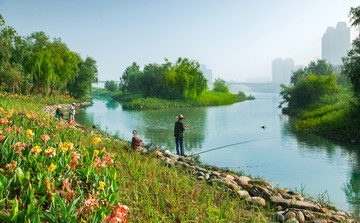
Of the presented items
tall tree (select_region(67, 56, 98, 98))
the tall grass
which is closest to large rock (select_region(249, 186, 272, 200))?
the tall grass

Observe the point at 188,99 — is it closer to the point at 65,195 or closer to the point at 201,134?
the point at 201,134

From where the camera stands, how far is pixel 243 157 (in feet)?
36.9

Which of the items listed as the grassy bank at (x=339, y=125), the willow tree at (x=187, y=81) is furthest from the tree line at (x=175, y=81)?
the grassy bank at (x=339, y=125)

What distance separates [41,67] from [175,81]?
21.4 metres

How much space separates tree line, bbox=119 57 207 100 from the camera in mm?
45500

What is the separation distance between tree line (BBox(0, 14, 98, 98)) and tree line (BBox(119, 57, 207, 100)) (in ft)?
32.4

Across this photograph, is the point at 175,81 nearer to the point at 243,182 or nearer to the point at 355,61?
the point at 355,61

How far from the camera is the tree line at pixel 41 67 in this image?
27328 mm

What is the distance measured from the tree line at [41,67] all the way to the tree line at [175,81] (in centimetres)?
988

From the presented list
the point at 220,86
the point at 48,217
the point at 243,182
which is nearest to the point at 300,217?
the point at 243,182

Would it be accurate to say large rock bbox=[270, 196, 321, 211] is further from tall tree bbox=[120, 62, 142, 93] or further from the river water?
tall tree bbox=[120, 62, 142, 93]

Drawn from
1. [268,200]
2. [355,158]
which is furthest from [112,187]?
[355,158]

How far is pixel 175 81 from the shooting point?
45.2 meters

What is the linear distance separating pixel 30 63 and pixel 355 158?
31.0 metres
